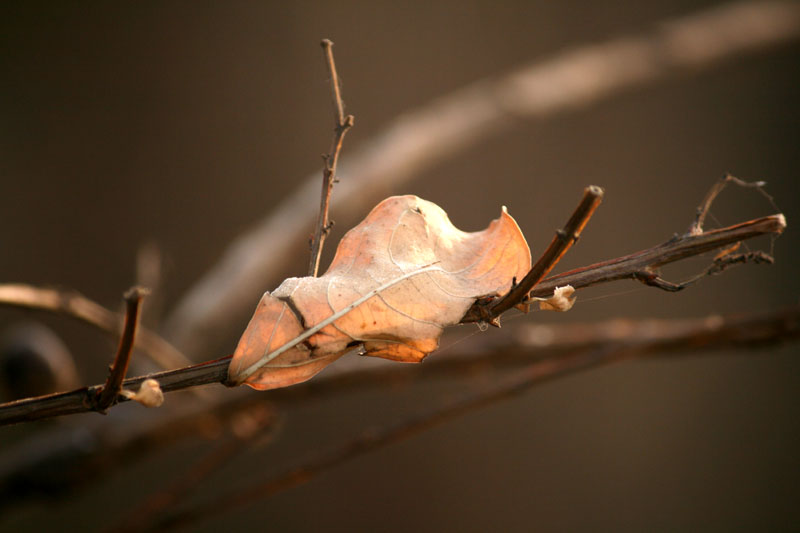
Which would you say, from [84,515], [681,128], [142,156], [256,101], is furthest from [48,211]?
[681,128]

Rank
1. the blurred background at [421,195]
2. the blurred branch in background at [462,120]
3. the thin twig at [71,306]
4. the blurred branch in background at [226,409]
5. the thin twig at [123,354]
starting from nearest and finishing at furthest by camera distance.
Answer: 1. the thin twig at [123,354]
2. the thin twig at [71,306]
3. the blurred branch in background at [226,409]
4. the blurred branch in background at [462,120]
5. the blurred background at [421,195]

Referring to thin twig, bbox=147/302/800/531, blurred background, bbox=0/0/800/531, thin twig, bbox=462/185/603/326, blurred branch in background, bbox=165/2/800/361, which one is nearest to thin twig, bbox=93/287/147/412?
thin twig, bbox=462/185/603/326

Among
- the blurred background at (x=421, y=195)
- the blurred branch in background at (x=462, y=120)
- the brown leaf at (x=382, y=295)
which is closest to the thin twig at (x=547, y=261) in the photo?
the brown leaf at (x=382, y=295)

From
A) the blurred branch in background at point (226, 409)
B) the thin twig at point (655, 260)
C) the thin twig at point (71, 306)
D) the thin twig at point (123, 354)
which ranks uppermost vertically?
the thin twig at point (655, 260)

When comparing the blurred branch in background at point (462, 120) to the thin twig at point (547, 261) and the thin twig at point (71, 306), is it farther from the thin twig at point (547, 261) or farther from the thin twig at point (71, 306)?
the thin twig at point (547, 261)

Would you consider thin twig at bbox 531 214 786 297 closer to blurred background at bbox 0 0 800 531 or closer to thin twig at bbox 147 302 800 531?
thin twig at bbox 147 302 800 531

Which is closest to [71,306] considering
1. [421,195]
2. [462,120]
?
[462,120]

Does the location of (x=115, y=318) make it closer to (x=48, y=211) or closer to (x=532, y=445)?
(x=48, y=211)
